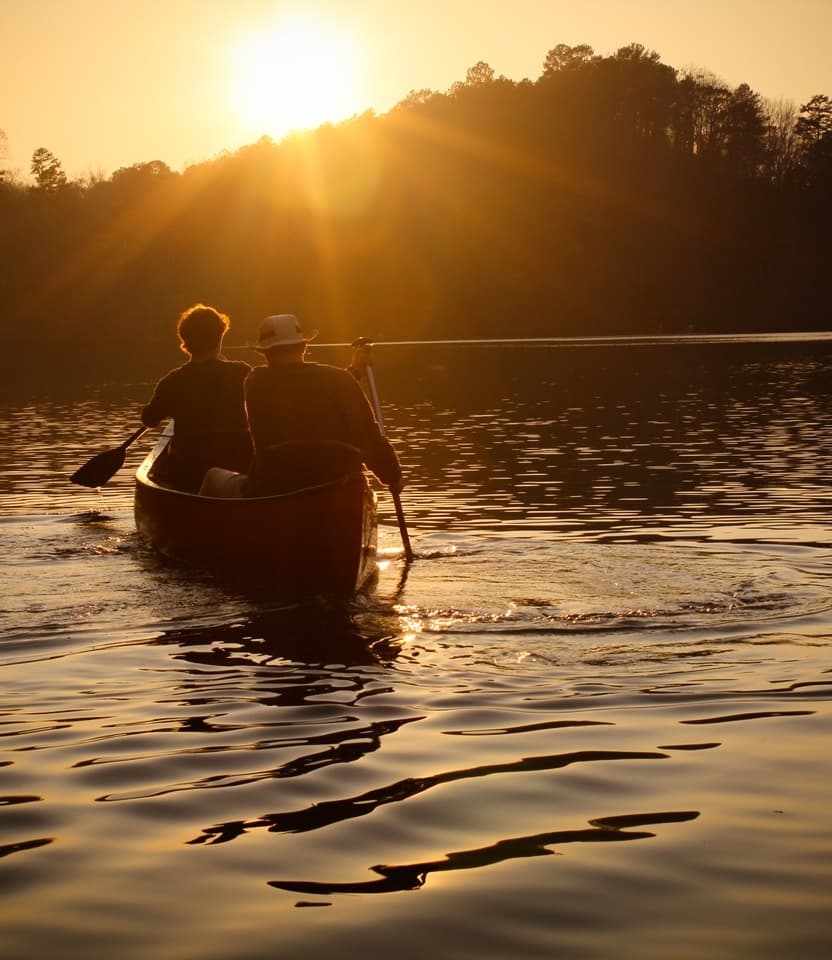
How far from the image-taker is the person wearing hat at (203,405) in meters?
11.2

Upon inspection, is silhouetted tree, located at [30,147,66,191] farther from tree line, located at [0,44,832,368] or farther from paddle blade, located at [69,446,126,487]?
paddle blade, located at [69,446,126,487]

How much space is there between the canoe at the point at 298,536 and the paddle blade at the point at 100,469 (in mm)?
5415

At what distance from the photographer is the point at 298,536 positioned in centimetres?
880

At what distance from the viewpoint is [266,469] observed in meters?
9.23

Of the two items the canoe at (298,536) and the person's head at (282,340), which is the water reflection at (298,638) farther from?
the person's head at (282,340)

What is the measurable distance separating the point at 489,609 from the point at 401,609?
0.56 meters

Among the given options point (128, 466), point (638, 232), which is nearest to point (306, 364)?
point (128, 466)

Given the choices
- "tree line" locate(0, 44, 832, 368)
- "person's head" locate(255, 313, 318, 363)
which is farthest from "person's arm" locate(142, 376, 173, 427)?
"tree line" locate(0, 44, 832, 368)

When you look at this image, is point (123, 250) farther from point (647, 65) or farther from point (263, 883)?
point (263, 883)

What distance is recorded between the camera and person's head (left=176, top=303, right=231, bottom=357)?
11086mm

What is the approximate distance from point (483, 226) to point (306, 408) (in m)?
94.9

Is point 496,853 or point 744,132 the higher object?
point 744,132

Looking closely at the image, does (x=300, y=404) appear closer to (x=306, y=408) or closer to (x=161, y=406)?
(x=306, y=408)

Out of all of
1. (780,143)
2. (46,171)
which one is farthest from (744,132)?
(46,171)
